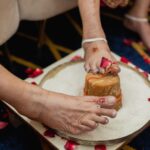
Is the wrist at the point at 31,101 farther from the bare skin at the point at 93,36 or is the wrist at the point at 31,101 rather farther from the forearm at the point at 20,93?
the bare skin at the point at 93,36

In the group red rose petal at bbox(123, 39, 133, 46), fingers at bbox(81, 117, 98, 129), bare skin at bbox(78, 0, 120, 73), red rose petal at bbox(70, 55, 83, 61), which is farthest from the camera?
red rose petal at bbox(123, 39, 133, 46)

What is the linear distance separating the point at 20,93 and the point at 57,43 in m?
0.86

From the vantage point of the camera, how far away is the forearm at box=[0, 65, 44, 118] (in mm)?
1084

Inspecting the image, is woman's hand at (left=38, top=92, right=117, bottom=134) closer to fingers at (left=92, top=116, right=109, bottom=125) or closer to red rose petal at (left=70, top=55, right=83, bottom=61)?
fingers at (left=92, top=116, right=109, bottom=125)

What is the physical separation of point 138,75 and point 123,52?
539mm

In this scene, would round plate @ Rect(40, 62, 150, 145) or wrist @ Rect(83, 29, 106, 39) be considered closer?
round plate @ Rect(40, 62, 150, 145)

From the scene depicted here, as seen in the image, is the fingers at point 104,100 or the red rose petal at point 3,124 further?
the red rose petal at point 3,124

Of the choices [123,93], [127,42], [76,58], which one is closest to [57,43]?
[127,42]

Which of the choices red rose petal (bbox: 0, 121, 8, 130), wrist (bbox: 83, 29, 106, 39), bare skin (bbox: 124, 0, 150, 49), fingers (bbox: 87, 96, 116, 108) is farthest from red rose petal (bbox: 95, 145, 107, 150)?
bare skin (bbox: 124, 0, 150, 49)

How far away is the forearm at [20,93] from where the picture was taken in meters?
1.08

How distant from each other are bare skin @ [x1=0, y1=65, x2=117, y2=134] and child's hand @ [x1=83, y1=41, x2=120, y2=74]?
0.11 m

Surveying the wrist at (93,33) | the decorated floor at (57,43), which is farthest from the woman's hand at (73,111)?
the decorated floor at (57,43)

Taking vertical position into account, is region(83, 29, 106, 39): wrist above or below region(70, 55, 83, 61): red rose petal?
above

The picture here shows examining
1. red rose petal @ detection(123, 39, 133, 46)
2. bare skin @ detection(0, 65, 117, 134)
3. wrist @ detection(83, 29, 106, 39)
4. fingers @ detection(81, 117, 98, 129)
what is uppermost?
wrist @ detection(83, 29, 106, 39)
